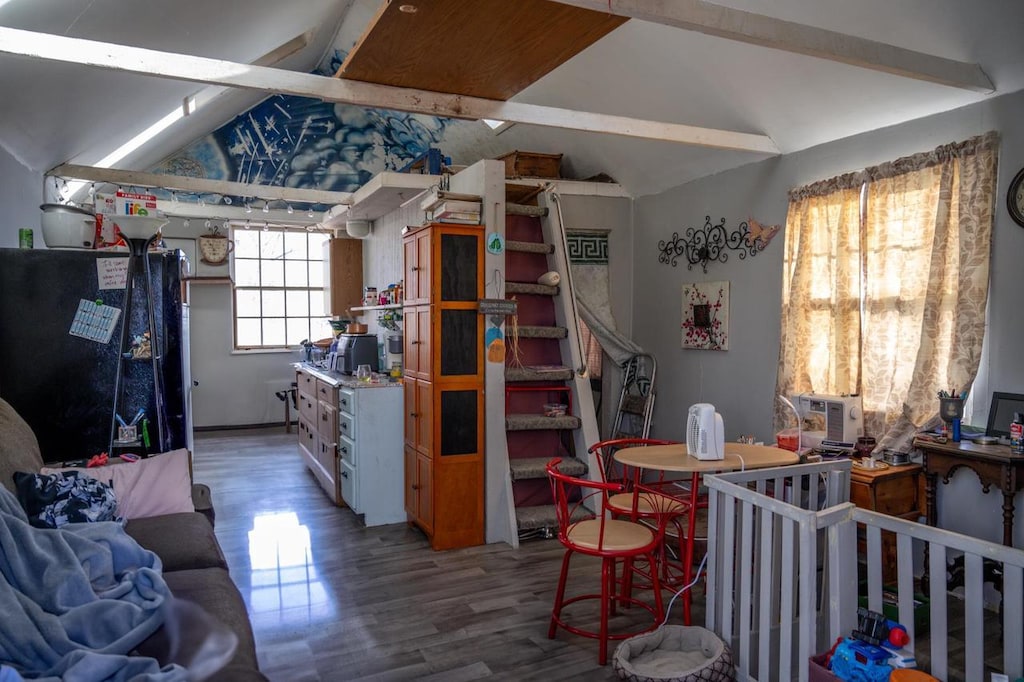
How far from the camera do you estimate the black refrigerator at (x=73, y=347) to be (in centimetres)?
335

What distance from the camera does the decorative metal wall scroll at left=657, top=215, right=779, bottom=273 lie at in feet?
15.2

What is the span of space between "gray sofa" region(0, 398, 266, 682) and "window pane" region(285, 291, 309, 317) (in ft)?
20.0

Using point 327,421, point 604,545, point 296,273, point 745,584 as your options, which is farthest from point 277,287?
point 745,584

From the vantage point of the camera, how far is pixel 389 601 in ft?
11.0

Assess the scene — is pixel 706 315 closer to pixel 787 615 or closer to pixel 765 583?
pixel 765 583

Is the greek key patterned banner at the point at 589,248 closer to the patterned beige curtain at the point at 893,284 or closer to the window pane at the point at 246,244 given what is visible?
the patterned beige curtain at the point at 893,284

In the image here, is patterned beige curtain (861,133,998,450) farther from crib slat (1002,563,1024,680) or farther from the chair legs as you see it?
crib slat (1002,563,1024,680)

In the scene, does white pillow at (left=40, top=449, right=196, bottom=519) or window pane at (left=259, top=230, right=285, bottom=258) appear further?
window pane at (left=259, top=230, right=285, bottom=258)

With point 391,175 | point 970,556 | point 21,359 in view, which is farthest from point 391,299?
point 970,556

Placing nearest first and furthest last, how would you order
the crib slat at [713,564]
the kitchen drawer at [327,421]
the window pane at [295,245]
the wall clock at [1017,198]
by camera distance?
the crib slat at [713,564] < the wall clock at [1017,198] < the kitchen drawer at [327,421] < the window pane at [295,245]

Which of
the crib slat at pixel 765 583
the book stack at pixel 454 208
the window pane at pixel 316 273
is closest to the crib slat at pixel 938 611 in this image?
the crib slat at pixel 765 583

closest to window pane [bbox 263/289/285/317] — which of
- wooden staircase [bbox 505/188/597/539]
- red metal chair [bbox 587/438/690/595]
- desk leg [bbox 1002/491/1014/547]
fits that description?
wooden staircase [bbox 505/188/597/539]

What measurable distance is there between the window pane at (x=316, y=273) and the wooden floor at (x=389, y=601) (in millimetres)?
4470

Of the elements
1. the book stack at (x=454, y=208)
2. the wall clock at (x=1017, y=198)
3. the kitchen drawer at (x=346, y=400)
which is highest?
the book stack at (x=454, y=208)
